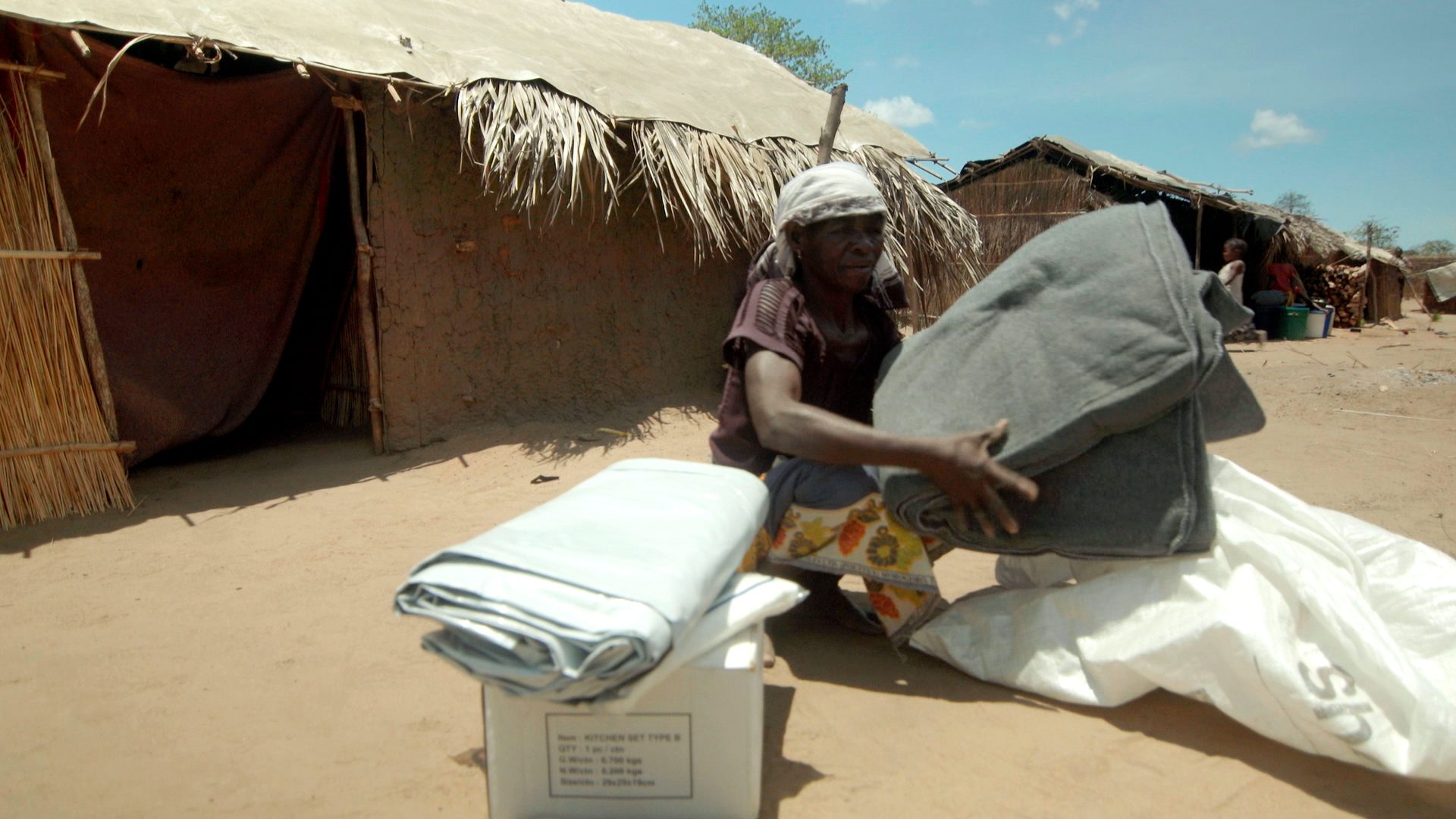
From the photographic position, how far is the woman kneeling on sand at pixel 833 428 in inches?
76.5

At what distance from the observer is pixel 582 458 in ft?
15.6

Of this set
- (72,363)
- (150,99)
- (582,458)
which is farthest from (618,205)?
(72,363)

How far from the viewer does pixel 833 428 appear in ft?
6.42

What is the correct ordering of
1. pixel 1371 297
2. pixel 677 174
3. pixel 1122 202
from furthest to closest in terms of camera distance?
1. pixel 1371 297
2. pixel 1122 202
3. pixel 677 174

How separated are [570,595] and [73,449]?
130 inches

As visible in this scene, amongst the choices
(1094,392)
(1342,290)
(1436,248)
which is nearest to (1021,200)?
(1342,290)

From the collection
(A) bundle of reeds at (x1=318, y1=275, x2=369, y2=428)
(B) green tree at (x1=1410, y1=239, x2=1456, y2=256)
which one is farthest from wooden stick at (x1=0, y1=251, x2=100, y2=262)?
(B) green tree at (x1=1410, y1=239, x2=1456, y2=256)

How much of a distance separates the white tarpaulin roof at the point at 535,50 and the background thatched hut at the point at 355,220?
2 cm

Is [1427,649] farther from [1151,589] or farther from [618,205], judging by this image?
[618,205]

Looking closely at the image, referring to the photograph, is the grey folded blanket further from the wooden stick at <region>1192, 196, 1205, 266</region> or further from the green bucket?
the green bucket

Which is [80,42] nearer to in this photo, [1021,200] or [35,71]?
[35,71]

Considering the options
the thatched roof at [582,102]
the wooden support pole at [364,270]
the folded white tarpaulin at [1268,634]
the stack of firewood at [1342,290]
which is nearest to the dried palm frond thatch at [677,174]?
the thatched roof at [582,102]

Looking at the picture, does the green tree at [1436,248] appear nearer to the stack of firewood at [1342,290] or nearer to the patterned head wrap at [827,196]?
the stack of firewood at [1342,290]

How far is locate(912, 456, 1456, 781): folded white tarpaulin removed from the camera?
5.55 ft
